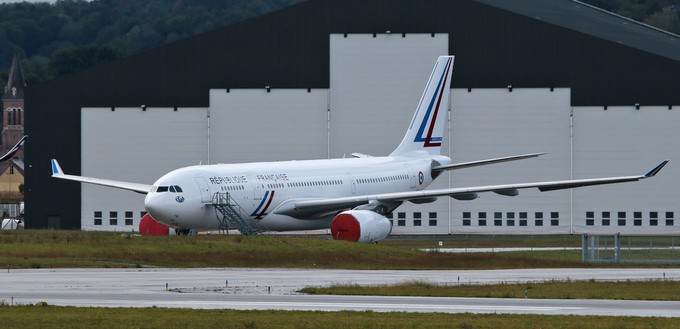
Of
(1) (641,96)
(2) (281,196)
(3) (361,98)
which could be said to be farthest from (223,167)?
(1) (641,96)

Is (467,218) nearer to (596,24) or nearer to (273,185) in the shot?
(596,24)

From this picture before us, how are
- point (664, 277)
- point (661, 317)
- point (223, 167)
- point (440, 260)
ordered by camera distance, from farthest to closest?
point (223, 167) < point (440, 260) < point (664, 277) < point (661, 317)

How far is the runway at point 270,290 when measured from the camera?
3100 cm

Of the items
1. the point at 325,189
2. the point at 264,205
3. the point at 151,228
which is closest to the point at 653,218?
the point at 325,189

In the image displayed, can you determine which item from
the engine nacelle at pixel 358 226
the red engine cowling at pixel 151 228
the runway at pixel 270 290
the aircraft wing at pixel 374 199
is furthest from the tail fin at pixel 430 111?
the runway at pixel 270 290

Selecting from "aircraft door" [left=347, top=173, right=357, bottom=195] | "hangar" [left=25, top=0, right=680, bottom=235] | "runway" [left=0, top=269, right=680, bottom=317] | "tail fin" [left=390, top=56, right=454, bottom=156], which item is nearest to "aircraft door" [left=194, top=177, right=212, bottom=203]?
"aircraft door" [left=347, top=173, right=357, bottom=195]

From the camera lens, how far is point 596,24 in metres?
96.3

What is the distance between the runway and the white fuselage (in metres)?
13.5

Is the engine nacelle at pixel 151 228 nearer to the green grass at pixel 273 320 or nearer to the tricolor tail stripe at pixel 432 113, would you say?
the tricolor tail stripe at pixel 432 113

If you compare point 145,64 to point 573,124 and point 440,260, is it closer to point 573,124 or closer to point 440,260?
point 573,124

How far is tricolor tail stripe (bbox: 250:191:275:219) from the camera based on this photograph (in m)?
60.7

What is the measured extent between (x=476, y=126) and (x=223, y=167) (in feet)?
82.0

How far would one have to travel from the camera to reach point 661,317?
28797 mm

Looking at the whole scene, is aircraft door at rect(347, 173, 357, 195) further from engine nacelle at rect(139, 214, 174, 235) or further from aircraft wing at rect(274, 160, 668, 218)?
engine nacelle at rect(139, 214, 174, 235)
